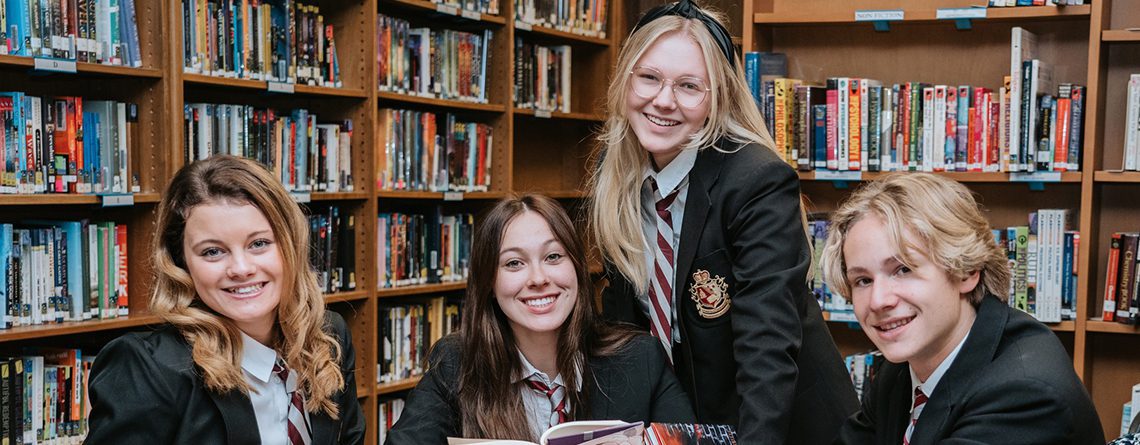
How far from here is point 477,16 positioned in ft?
12.8

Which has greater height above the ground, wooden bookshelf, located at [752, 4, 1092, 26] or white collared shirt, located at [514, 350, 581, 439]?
wooden bookshelf, located at [752, 4, 1092, 26]

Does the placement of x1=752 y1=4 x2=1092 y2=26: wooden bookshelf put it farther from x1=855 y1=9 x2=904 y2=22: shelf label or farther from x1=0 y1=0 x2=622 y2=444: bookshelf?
x1=0 y1=0 x2=622 y2=444: bookshelf

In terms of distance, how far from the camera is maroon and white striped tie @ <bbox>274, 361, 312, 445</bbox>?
177cm

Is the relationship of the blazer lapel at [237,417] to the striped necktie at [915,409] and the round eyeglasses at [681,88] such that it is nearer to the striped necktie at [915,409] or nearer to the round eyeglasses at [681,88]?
the round eyeglasses at [681,88]

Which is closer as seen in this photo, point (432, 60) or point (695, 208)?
point (695, 208)

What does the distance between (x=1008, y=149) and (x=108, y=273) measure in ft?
9.04

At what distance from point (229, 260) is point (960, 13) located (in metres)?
2.56

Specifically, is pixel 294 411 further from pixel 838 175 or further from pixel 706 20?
pixel 838 175

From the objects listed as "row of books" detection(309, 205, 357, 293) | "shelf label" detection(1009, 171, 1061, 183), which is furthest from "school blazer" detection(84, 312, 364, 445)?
"shelf label" detection(1009, 171, 1061, 183)

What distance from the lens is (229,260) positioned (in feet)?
5.60

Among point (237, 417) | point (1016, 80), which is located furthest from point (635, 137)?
point (1016, 80)

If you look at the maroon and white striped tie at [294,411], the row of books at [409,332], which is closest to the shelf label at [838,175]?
the row of books at [409,332]

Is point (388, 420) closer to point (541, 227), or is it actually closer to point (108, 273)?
point (108, 273)

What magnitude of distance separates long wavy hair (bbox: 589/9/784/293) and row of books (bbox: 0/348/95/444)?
169 centimetres
